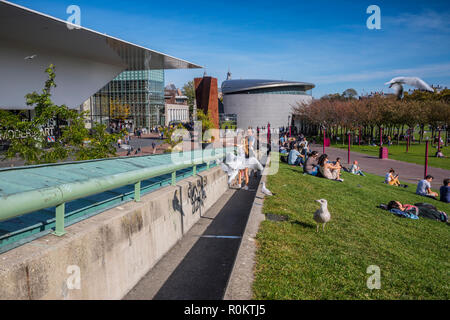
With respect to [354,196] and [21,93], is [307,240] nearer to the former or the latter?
[354,196]

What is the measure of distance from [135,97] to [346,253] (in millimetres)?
70867

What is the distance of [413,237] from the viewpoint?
Answer: 805 cm

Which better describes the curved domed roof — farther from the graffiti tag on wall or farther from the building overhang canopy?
the graffiti tag on wall

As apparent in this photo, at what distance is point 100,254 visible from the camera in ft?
12.7

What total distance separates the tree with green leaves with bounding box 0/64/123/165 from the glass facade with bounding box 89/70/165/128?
61.2 m

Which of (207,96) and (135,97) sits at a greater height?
(135,97)

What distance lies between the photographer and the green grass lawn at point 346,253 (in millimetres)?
4451

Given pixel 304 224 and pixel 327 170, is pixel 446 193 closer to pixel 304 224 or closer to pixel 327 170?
pixel 327 170

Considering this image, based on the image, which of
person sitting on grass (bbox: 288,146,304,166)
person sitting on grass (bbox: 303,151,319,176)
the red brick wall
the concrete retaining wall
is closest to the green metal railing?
the concrete retaining wall

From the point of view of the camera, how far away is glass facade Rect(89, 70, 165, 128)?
70.4 metres

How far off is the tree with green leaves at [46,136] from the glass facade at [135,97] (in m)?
61.2

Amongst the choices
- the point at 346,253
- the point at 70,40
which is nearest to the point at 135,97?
the point at 70,40

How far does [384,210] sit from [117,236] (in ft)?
29.2
